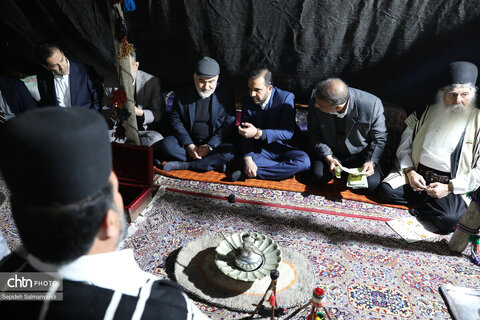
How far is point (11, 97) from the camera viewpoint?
420 centimetres

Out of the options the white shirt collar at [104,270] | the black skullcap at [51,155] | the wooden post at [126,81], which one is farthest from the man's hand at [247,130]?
the black skullcap at [51,155]

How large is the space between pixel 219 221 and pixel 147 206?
2.52 ft

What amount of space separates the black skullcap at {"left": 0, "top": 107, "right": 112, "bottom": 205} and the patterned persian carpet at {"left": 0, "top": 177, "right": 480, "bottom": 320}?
5.60ft

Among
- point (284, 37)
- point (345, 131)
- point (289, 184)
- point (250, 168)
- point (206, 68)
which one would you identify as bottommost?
point (289, 184)

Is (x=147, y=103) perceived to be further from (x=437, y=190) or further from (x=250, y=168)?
(x=437, y=190)

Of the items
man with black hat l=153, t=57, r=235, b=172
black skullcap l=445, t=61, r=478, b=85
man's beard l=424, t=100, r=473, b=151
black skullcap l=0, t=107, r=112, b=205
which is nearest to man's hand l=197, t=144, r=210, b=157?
man with black hat l=153, t=57, r=235, b=172

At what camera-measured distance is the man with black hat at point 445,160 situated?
126 inches

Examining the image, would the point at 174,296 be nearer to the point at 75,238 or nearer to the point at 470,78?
the point at 75,238

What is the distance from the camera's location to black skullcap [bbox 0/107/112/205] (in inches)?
33.4

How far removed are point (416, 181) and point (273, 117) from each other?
171 cm

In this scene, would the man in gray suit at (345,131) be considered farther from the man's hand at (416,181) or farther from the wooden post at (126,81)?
the wooden post at (126,81)

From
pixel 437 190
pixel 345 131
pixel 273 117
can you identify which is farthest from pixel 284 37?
pixel 437 190
